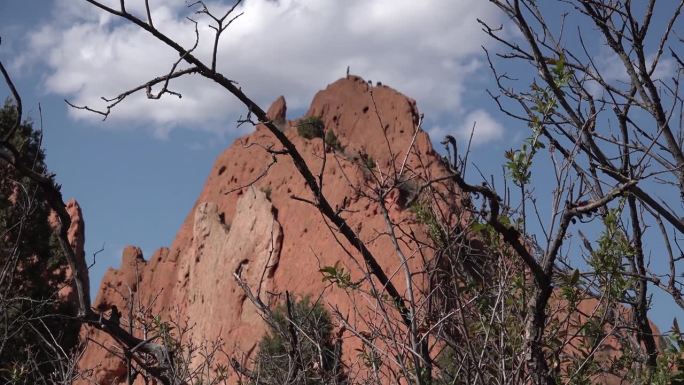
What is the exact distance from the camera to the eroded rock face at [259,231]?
27.4 m

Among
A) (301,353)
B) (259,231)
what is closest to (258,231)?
(259,231)

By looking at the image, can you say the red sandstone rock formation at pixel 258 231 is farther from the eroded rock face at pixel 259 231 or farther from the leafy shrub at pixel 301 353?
the leafy shrub at pixel 301 353

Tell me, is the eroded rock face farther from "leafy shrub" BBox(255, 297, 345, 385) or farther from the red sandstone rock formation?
"leafy shrub" BBox(255, 297, 345, 385)

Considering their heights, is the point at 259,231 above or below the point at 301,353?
above

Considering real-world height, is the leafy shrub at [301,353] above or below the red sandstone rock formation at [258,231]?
below

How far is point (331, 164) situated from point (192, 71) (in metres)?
26.0

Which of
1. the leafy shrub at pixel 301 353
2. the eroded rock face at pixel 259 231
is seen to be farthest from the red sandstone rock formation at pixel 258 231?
the leafy shrub at pixel 301 353

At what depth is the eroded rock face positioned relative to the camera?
1078 inches

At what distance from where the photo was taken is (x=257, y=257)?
2997cm

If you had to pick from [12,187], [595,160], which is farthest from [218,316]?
[595,160]

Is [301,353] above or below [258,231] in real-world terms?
below

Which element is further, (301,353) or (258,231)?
(258,231)

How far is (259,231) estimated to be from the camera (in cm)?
3036

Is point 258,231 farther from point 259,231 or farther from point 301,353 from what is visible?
point 301,353
